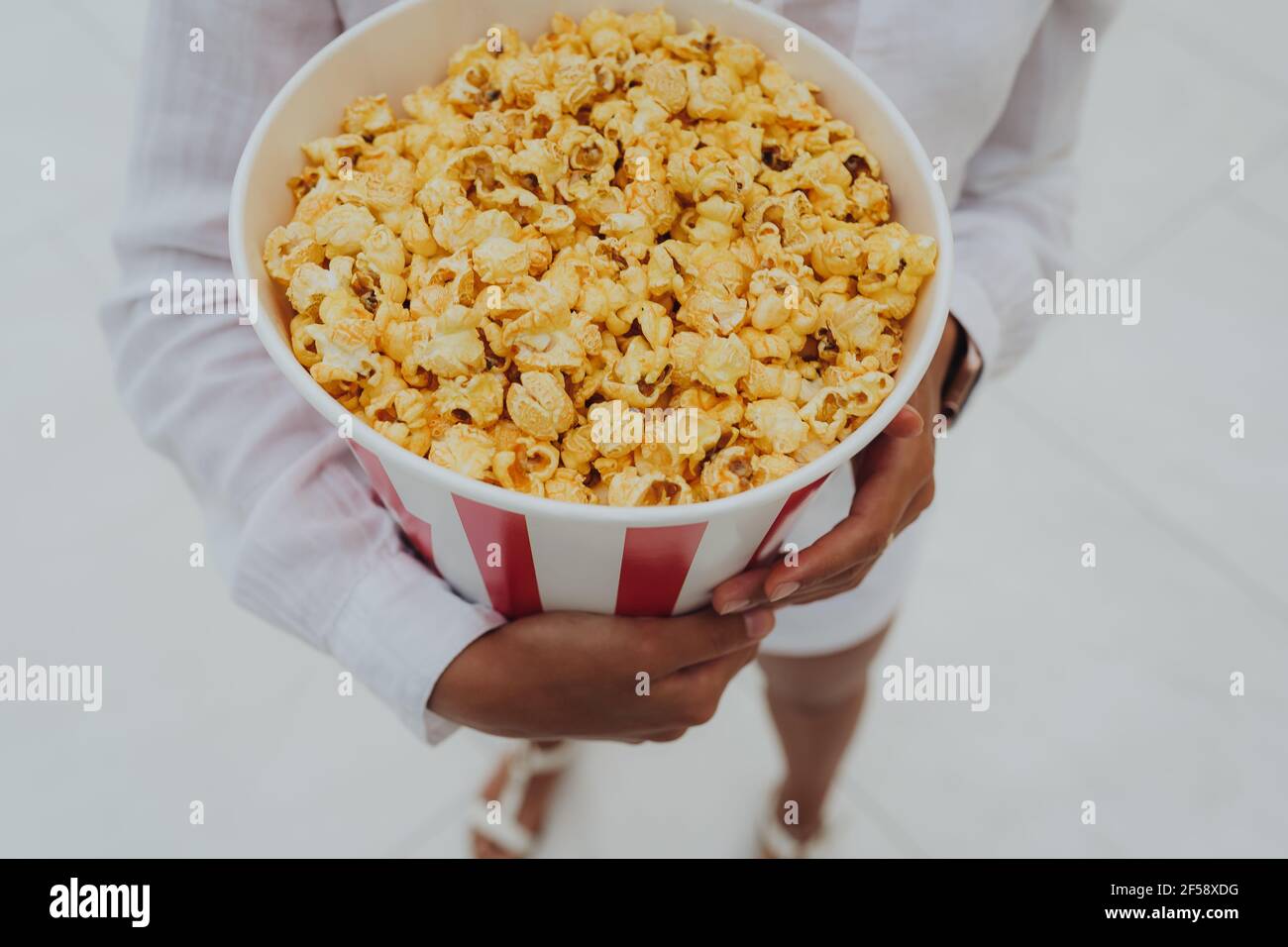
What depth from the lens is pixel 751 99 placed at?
0.62m

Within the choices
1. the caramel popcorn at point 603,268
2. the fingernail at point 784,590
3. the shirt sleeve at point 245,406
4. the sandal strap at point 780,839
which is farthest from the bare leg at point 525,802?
the caramel popcorn at point 603,268

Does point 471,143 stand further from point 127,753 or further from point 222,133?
point 127,753

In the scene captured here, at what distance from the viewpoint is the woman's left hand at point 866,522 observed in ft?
2.10

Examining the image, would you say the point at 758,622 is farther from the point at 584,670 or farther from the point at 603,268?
the point at 603,268

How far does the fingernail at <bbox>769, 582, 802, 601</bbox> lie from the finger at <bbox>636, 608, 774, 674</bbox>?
5 centimetres

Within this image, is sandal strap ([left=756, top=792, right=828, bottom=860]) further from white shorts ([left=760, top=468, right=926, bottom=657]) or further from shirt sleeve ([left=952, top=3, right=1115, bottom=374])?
shirt sleeve ([left=952, top=3, right=1115, bottom=374])

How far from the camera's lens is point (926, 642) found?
1.49 metres

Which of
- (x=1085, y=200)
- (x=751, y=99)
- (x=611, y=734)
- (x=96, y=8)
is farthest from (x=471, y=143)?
(x=96, y=8)

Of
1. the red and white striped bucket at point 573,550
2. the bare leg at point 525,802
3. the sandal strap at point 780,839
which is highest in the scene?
the red and white striped bucket at point 573,550

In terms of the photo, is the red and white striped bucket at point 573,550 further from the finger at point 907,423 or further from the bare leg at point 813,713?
the bare leg at point 813,713

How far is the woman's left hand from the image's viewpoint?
0.64 meters

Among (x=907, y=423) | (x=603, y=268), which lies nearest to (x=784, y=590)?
(x=907, y=423)

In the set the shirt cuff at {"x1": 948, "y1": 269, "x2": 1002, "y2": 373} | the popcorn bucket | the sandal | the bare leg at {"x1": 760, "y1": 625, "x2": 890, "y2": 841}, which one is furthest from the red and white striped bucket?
the sandal
